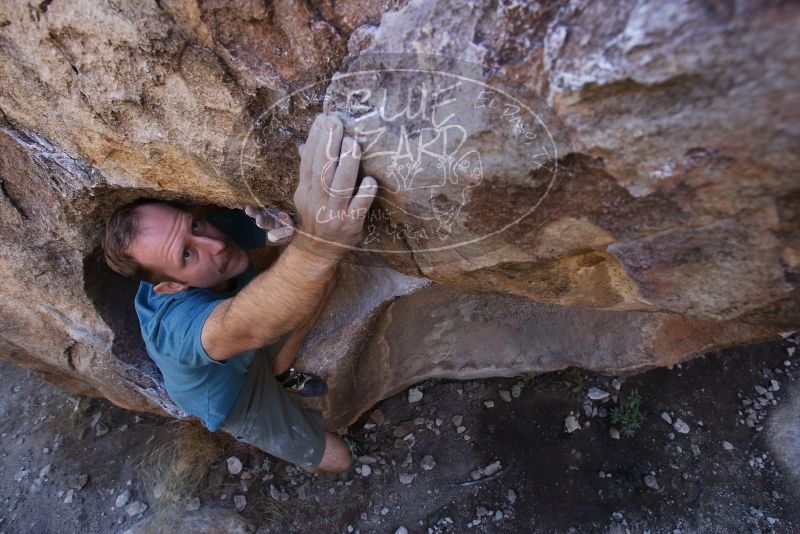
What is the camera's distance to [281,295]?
129 centimetres

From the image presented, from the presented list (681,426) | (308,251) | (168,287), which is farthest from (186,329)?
(681,426)

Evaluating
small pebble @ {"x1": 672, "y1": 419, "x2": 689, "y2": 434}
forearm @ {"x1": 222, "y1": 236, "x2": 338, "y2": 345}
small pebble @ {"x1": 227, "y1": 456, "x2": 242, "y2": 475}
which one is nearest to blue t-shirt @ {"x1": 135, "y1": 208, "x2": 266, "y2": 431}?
forearm @ {"x1": 222, "y1": 236, "x2": 338, "y2": 345}

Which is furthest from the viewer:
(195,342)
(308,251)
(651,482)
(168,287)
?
(651,482)

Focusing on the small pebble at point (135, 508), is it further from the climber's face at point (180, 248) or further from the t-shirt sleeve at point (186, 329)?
the climber's face at point (180, 248)

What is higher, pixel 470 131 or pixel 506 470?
pixel 470 131

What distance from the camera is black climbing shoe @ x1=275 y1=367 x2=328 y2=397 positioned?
1.96 m

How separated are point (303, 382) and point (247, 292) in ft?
2.36

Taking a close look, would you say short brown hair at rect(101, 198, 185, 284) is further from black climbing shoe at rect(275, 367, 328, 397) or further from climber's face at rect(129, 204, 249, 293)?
black climbing shoe at rect(275, 367, 328, 397)

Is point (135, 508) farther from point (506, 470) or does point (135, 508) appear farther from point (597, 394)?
point (597, 394)

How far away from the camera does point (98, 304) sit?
1.76 metres

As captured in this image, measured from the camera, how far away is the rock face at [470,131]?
0.80 meters

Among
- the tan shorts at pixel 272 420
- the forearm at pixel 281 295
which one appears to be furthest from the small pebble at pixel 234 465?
the forearm at pixel 281 295

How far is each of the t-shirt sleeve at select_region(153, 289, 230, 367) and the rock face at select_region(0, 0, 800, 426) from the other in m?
0.30

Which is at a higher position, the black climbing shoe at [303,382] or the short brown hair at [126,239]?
the short brown hair at [126,239]
